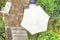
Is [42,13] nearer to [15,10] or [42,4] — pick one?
[42,4]

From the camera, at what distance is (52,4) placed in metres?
1.83

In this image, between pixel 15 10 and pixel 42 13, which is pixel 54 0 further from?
pixel 15 10

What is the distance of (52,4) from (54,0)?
0.04 meters

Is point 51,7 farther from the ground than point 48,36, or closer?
farther from the ground

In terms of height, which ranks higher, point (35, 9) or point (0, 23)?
point (35, 9)

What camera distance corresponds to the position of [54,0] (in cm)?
184

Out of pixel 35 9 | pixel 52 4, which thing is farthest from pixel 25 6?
pixel 52 4

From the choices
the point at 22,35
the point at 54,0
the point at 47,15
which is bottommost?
the point at 22,35

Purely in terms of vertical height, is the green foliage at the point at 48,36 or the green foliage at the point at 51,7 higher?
the green foliage at the point at 51,7

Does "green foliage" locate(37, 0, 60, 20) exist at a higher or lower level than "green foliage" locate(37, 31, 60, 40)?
higher

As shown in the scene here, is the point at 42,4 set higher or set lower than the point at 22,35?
higher

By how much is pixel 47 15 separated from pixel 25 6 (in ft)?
0.64

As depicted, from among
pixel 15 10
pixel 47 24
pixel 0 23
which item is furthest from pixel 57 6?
pixel 0 23

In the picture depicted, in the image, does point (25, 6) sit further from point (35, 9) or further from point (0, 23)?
point (0, 23)
